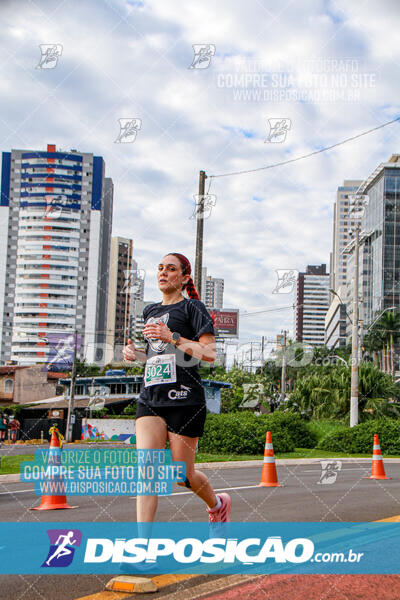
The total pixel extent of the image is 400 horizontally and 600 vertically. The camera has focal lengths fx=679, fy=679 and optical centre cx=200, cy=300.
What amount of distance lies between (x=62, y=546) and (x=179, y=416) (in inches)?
55.2

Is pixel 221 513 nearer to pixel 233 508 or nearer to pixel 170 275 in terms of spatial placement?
pixel 170 275

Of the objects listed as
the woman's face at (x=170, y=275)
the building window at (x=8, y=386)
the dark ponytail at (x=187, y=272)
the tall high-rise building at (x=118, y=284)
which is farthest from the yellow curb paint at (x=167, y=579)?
the tall high-rise building at (x=118, y=284)

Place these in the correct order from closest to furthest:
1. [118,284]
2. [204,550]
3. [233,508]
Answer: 1. [204,550]
2. [233,508]
3. [118,284]

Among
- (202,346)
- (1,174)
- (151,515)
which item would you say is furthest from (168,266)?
(1,174)

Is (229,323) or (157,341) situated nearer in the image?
(157,341)

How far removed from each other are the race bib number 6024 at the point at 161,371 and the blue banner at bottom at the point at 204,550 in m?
0.77

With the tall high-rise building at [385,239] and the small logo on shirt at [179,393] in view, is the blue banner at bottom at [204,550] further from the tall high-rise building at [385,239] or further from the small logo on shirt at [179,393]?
the tall high-rise building at [385,239]

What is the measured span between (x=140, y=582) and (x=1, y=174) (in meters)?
165

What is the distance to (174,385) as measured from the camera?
378cm

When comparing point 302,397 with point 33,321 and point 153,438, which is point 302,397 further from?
point 33,321

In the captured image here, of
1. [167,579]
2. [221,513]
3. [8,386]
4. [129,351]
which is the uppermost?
[129,351]

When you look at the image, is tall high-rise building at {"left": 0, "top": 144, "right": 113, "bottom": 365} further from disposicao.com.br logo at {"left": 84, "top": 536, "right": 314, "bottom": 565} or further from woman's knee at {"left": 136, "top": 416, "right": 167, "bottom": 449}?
woman's knee at {"left": 136, "top": 416, "right": 167, "bottom": 449}

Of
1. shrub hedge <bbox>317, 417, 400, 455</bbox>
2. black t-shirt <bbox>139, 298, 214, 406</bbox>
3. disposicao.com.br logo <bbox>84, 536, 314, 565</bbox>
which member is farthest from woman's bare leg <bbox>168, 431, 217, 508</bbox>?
shrub hedge <bbox>317, 417, 400, 455</bbox>

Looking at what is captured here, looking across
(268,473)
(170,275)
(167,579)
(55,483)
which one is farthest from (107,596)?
(268,473)
